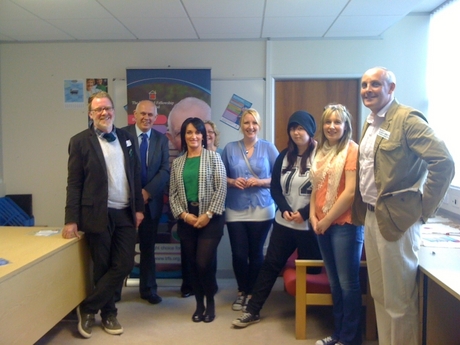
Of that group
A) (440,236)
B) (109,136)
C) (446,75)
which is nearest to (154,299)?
(109,136)

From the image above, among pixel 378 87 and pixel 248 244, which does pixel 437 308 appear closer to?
pixel 378 87

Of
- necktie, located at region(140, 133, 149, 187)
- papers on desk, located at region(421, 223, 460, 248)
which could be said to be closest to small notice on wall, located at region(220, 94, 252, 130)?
necktie, located at region(140, 133, 149, 187)

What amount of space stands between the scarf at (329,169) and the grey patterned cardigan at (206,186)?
2.25ft

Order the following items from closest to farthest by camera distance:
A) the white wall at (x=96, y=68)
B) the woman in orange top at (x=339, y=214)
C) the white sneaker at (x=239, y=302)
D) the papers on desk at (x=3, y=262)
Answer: the papers on desk at (x=3, y=262), the woman in orange top at (x=339, y=214), the white sneaker at (x=239, y=302), the white wall at (x=96, y=68)

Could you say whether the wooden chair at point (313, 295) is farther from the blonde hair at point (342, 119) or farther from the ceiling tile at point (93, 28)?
the ceiling tile at point (93, 28)

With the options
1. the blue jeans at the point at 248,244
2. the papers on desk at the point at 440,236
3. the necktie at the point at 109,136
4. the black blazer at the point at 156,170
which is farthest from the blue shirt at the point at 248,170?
the papers on desk at the point at 440,236

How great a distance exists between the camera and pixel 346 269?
227 cm

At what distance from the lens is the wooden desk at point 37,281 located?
1.93 metres

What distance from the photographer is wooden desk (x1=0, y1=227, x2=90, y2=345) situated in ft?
6.35

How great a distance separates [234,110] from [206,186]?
139 centimetres

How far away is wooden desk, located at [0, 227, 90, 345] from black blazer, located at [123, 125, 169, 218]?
649mm

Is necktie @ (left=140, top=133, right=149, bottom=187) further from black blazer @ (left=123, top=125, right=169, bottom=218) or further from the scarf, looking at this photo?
the scarf

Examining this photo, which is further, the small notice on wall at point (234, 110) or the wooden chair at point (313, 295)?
the small notice on wall at point (234, 110)

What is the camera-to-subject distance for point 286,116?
12.9 ft
